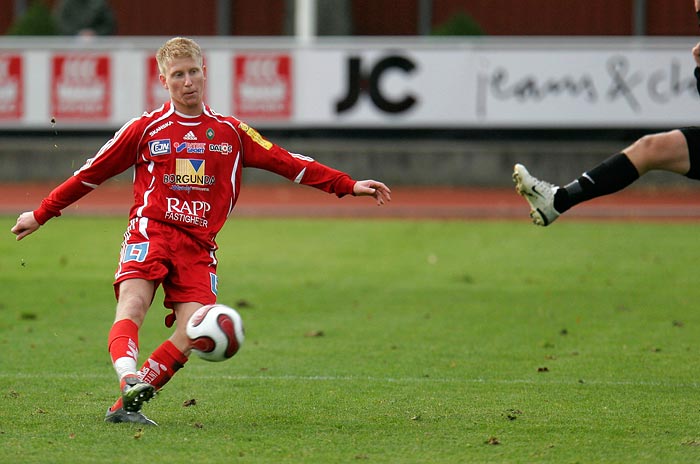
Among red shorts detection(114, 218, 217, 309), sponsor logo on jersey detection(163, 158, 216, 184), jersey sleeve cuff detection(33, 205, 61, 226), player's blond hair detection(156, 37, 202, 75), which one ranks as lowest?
red shorts detection(114, 218, 217, 309)

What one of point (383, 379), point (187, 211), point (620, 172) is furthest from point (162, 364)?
point (620, 172)

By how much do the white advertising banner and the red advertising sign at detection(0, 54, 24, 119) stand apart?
0.02m

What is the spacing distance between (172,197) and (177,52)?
762mm

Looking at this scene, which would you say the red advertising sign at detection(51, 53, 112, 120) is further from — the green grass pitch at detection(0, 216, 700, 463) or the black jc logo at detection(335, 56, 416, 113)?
the green grass pitch at detection(0, 216, 700, 463)

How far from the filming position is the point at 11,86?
24.8m

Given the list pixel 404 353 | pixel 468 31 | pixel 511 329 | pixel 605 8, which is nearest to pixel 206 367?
pixel 404 353

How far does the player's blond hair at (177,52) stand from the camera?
641cm

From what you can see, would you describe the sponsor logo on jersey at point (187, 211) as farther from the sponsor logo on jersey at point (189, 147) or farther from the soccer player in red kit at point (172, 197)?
the sponsor logo on jersey at point (189, 147)

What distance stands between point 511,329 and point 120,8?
2516 centimetres

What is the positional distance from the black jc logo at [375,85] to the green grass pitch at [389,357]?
8.15 m

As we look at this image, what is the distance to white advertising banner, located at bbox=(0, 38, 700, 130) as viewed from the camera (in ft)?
78.7

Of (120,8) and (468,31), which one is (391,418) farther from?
(120,8)

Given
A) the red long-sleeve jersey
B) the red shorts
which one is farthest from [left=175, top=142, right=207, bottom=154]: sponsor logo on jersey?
the red shorts

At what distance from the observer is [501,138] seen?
25.0 metres
